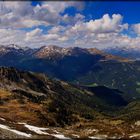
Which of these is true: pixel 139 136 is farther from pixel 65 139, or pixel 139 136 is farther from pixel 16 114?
pixel 16 114

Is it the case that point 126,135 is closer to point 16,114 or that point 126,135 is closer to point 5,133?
point 5,133

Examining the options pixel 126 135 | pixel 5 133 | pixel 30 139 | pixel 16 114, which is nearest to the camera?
pixel 30 139

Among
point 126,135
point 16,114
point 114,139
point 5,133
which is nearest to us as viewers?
point 5,133

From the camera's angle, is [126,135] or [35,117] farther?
[35,117]

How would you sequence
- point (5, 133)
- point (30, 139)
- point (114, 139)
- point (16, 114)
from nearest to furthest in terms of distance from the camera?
point (30, 139)
point (5, 133)
point (114, 139)
point (16, 114)

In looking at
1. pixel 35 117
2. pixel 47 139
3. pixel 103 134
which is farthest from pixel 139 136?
pixel 35 117

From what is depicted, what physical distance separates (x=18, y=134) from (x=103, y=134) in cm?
4050

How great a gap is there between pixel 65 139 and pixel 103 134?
29.9 metres


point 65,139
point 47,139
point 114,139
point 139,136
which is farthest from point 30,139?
point 139,136

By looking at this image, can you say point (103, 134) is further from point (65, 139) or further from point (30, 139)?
point (30, 139)

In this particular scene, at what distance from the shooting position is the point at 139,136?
11725cm

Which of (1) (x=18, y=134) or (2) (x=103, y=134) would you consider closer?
(1) (x=18, y=134)

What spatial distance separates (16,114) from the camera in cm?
19638

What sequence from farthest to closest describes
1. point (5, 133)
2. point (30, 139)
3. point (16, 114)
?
point (16, 114) → point (5, 133) → point (30, 139)
